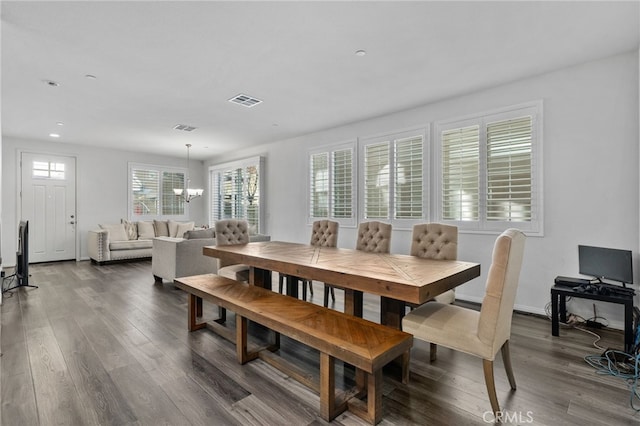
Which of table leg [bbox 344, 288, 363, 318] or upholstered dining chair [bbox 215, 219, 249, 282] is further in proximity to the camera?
upholstered dining chair [bbox 215, 219, 249, 282]

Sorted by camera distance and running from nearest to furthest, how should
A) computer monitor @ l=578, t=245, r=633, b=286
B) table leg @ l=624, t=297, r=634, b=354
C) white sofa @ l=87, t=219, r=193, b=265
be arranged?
table leg @ l=624, t=297, r=634, b=354 < computer monitor @ l=578, t=245, r=633, b=286 < white sofa @ l=87, t=219, r=193, b=265

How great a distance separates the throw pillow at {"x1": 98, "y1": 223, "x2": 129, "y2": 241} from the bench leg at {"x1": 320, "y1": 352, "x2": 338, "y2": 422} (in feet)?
22.4

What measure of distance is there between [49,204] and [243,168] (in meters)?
4.26

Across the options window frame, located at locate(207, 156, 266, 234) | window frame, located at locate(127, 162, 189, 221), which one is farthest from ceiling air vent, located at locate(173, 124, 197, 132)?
window frame, located at locate(127, 162, 189, 221)

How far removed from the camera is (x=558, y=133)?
11.0 ft

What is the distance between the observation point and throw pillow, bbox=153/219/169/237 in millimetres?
7721

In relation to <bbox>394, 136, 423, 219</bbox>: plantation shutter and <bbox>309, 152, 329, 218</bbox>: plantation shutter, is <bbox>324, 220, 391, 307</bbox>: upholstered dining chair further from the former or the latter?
<bbox>309, 152, 329, 218</bbox>: plantation shutter

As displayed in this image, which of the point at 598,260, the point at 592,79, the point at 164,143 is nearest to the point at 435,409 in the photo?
the point at 598,260

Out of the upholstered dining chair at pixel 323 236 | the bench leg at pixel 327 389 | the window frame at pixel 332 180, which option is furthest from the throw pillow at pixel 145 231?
the bench leg at pixel 327 389

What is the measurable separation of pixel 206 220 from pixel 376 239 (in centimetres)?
690

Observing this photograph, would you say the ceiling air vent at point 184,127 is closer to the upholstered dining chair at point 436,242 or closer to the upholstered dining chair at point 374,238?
the upholstered dining chair at point 374,238

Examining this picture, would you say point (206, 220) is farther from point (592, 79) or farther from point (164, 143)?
point (592, 79)

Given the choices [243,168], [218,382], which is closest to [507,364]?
[218,382]

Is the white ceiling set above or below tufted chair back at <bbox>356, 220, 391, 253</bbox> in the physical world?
above
